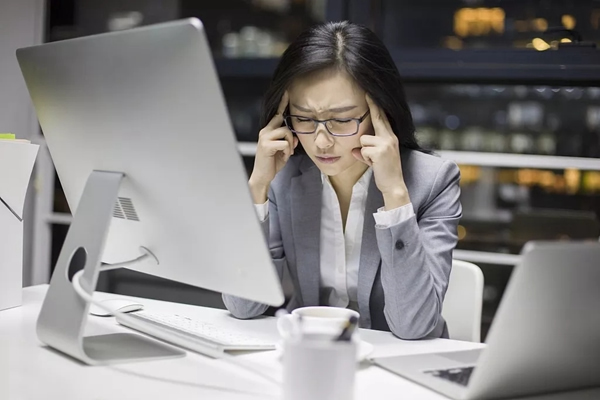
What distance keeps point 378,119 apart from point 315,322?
647 millimetres

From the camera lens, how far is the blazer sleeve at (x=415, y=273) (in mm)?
1314

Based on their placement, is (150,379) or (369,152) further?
(369,152)

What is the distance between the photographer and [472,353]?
3.76 feet

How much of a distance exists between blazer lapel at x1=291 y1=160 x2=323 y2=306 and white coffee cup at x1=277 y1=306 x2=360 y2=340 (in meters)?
0.48

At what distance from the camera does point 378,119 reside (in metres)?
1.52

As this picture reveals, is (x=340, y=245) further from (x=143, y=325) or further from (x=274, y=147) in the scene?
(x=143, y=325)

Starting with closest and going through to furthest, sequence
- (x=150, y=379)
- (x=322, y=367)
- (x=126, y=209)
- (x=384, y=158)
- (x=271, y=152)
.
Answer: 1. (x=322, y=367)
2. (x=150, y=379)
3. (x=126, y=209)
4. (x=384, y=158)
5. (x=271, y=152)

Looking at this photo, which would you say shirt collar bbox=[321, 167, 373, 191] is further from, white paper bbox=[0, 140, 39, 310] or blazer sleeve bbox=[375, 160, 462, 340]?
white paper bbox=[0, 140, 39, 310]

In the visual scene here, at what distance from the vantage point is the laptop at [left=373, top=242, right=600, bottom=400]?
2.56ft

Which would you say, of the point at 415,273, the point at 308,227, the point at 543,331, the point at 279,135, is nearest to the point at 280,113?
the point at 279,135

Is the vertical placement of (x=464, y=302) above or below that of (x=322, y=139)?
below

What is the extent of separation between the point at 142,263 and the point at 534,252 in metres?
0.64

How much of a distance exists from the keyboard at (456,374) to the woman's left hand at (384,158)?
460mm

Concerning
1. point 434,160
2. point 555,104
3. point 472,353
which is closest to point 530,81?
point 555,104
